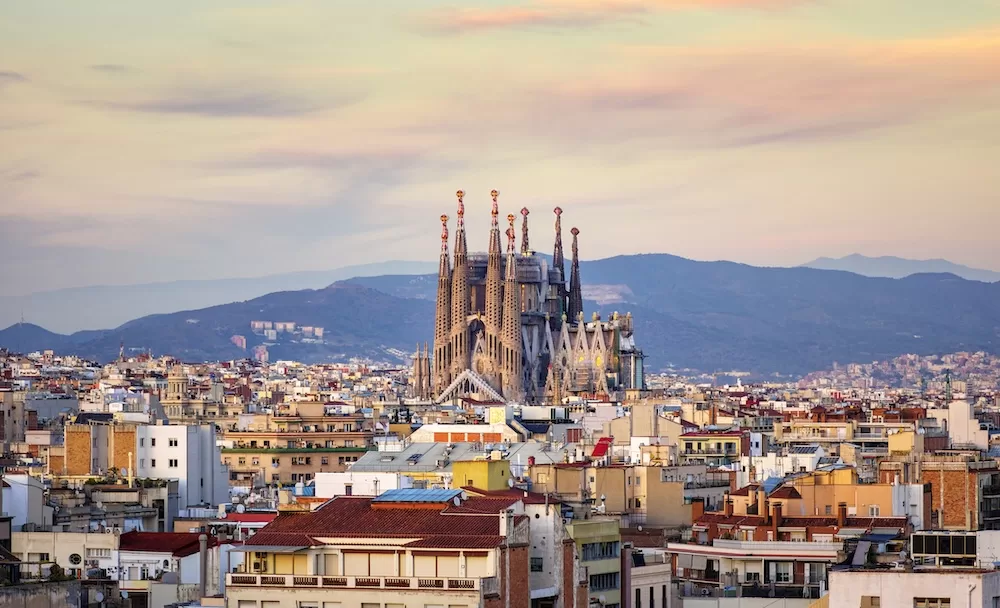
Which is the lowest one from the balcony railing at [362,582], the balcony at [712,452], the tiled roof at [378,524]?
the balcony railing at [362,582]

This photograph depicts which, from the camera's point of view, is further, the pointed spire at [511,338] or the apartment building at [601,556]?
the pointed spire at [511,338]

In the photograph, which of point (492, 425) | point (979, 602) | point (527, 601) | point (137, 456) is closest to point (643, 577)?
point (527, 601)

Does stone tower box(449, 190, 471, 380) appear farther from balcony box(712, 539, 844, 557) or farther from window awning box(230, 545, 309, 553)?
window awning box(230, 545, 309, 553)

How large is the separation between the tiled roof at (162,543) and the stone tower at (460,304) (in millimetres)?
137310

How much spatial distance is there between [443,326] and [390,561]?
154438mm

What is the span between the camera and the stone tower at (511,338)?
181000 millimetres

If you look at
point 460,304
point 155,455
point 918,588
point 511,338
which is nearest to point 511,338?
point 511,338

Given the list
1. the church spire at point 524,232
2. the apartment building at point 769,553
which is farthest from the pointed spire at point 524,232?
the apartment building at point 769,553

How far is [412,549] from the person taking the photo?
34.1 m

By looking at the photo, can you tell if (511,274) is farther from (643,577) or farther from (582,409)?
(643,577)

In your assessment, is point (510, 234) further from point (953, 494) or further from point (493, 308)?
point (953, 494)

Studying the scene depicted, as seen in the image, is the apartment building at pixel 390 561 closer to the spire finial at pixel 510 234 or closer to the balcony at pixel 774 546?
the balcony at pixel 774 546

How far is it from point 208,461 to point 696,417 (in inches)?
1576

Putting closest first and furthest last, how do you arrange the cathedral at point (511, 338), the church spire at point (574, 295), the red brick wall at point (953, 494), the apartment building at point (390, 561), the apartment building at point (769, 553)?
the apartment building at point (390, 561) → the apartment building at point (769, 553) → the red brick wall at point (953, 494) → the cathedral at point (511, 338) → the church spire at point (574, 295)
